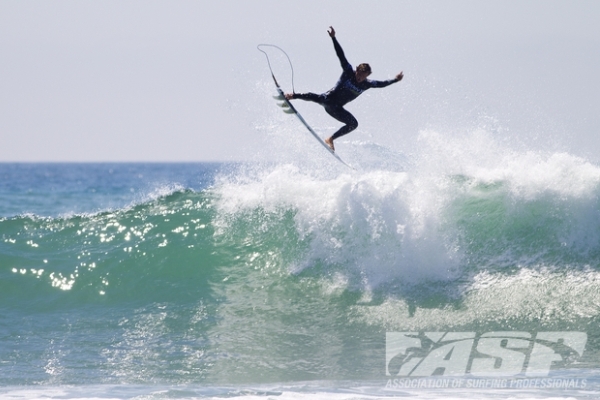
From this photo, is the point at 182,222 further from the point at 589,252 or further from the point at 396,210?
the point at 589,252

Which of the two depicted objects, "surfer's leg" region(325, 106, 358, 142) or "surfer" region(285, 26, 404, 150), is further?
"surfer's leg" region(325, 106, 358, 142)

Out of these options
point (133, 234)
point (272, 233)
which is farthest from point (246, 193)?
point (133, 234)

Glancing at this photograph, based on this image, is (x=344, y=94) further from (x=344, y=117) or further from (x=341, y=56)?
(x=341, y=56)

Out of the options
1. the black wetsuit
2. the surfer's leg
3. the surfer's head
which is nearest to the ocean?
the surfer's leg

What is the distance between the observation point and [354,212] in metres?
9.69

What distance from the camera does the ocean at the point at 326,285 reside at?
654 centimetres

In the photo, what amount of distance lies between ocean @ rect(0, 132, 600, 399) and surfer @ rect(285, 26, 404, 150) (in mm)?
954

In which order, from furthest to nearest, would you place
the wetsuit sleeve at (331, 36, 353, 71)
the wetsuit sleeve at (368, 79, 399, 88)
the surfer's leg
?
1. the surfer's leg
2. the wetsuit sleeve at (368, 79, 399, 88)
3. the wetsuit sleeve at (331, 36, 353, 71)

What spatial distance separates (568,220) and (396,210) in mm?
2326

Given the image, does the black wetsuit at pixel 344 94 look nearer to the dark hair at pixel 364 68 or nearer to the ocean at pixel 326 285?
the dark hair at pixel 364 68

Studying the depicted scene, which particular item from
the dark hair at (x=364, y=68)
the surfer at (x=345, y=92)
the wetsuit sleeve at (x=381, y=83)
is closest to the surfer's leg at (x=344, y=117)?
the surfer at (x=345, y=92)

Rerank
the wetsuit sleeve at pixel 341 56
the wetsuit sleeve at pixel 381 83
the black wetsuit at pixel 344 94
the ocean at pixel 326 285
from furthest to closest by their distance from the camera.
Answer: the black wetsuit at pixel 344 94 → the wetsuit sleeve at pixel 381 83 → the wetsuit sleeve at pixel 341 56 → the ocean at pixel 326 285

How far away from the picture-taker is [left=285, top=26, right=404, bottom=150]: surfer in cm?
934

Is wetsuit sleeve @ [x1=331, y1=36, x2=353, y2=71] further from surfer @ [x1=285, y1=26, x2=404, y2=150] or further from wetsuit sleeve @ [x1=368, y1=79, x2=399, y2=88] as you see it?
wetsuit sleeve @ [x1=368, y1=79, x2=399, y2=88]
